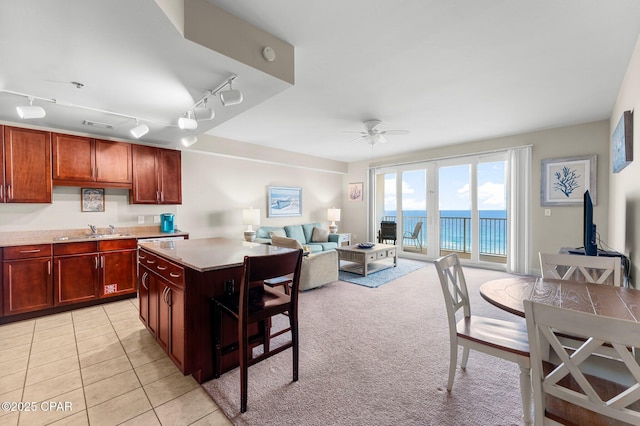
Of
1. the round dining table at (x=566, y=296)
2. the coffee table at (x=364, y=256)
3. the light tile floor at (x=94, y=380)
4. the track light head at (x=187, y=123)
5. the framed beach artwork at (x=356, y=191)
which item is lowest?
the light tile floor at (x=94, y=380)

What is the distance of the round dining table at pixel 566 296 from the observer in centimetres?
138

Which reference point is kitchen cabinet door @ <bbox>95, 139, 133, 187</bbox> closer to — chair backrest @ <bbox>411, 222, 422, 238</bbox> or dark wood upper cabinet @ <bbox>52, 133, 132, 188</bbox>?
dark wood upper cabinet @ <bbox>52, 133, 132, 188</bbox>

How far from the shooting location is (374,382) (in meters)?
1.93

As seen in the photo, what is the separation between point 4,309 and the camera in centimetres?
294

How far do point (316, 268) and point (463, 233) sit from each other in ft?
14.1

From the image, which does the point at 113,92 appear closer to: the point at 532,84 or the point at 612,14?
the point at 612,14

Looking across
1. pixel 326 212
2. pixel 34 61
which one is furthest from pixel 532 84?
pixel 326 212

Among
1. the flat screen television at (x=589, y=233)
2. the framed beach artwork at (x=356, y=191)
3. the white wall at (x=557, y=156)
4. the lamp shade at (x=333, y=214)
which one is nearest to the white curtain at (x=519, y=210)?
the white wall at (x=557, y=156)

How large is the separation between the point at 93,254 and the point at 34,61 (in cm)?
236

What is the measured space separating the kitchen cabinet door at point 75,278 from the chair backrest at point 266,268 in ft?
10.1

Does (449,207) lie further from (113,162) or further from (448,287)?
(113,162)

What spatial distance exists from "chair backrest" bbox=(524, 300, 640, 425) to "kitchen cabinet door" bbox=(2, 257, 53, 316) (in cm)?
461

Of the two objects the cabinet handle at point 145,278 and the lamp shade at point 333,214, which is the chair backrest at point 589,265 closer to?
the cabinet handle at point 145,278

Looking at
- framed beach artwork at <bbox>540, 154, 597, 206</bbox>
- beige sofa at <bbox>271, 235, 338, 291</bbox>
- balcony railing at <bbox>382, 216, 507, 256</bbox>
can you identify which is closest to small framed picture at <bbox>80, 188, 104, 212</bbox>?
beige sofa at <bbox>271, 235, 338, 291</bbox>
